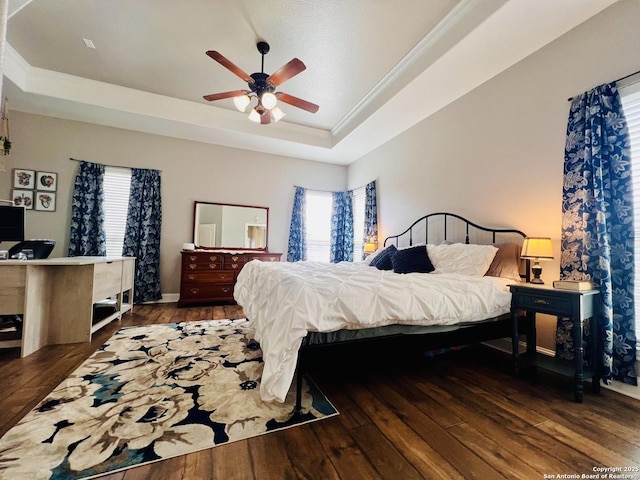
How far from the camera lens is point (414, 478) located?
1210 millimetres

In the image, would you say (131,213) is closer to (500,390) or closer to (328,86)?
(328,86)

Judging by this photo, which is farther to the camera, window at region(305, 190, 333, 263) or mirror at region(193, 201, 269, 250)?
window at region(305, 190, 333, 263)

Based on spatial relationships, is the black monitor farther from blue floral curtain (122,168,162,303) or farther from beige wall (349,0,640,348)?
beige wall (349,0,640,348)

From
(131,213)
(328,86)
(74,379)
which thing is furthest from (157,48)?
(74,379)

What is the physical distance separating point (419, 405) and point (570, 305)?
1237 millimetres

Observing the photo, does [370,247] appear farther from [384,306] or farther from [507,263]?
[384,306]

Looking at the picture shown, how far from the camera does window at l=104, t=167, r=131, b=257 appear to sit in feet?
15.0

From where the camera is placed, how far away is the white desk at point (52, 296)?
2350 millimetres

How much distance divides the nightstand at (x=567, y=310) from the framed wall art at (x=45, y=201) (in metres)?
6.09

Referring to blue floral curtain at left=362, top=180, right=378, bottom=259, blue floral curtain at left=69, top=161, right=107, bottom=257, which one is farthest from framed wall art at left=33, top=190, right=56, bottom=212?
blue floral curtain at left=362, top=180, right=378, bottom=259

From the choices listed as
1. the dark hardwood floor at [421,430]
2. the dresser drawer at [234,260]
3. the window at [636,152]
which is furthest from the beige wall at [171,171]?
the window at [636,152]

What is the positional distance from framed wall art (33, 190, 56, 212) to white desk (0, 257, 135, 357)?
7.11 ft

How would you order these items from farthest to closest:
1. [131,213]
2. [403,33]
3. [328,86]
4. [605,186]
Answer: [131,213] → [328,86] → [403,33] → [605,186]

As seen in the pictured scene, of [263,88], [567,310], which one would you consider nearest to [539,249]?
[567,310]
